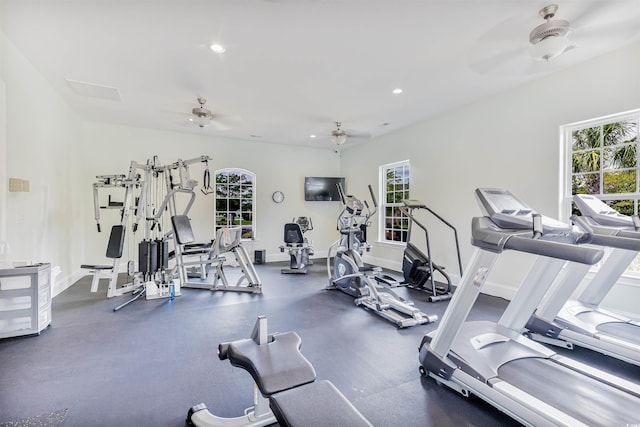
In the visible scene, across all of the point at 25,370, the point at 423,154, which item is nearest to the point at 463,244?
the point at 423,154

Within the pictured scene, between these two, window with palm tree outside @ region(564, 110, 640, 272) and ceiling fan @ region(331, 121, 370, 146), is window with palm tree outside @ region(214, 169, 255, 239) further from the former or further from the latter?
window with palm tree outside @ region(564, 110, 640, 272)

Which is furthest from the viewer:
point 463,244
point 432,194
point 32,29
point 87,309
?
point 432,194

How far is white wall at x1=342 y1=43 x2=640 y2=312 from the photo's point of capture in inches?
127

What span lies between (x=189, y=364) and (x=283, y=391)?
4.78ft

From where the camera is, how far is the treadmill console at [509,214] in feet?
6.06

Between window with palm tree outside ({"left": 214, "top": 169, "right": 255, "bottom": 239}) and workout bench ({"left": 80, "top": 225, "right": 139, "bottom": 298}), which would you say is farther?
window with palm tree outside ({"left": 214, "top": 169, "right": 255, "bottom": 239})

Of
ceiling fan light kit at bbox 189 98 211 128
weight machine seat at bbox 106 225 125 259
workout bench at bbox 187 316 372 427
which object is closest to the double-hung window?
workout bench at bbox 187 316 372 427

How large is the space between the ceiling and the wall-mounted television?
295 centimetres

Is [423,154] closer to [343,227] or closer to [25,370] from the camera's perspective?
[343,227]

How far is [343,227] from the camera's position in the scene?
15.8ft

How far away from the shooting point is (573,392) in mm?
1753

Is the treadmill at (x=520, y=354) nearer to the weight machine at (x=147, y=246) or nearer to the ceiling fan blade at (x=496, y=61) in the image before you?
the ceiling fan blade at (x=496, y=61)

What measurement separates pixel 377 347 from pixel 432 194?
11.1 feet

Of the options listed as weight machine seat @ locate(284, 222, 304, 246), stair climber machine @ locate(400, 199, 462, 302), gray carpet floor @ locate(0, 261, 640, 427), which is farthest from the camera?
weight machine seat @ locate(284, 222, 304, 246)
